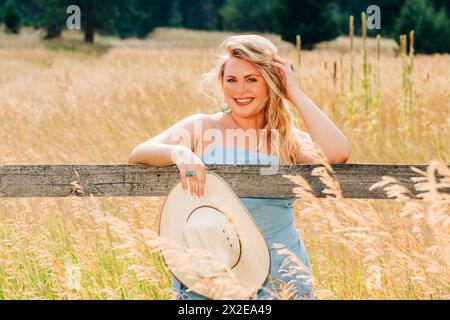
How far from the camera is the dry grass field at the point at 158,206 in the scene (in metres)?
2.77

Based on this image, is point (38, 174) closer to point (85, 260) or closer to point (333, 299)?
point (85, 260)

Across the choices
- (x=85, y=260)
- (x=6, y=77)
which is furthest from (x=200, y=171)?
(x=6, y=77)

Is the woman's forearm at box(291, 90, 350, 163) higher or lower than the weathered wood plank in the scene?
higher

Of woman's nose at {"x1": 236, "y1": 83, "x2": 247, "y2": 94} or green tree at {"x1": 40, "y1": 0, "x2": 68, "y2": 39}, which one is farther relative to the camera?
green tree at {"x1": 40, "y1": 0, "x2": 68, "y2": 39}

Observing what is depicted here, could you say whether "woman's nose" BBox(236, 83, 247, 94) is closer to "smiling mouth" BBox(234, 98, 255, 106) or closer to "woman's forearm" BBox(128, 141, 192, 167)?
"smiling mouth" BBox(234, 98, 255, 106)

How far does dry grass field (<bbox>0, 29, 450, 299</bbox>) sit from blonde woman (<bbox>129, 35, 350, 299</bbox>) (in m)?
0.15

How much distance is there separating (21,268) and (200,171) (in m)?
1.33

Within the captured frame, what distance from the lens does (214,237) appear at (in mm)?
2582

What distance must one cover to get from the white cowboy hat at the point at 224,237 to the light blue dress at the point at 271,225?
98 mm

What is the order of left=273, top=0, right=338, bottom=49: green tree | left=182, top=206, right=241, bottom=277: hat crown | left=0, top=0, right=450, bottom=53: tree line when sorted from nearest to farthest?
left=182, top=206, right=241, bottom=277: hat crown → left=0, top=0, right=450, bottom=53: tree line → left=273, top=0, right=338, bottom=49: green tree

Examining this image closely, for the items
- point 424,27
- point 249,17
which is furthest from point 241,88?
point 249,17

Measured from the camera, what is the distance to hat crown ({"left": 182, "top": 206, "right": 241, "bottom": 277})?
258cm

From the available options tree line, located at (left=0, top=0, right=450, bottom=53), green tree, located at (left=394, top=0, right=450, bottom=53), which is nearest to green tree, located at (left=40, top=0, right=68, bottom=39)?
tree line, located at (left=0, top=0, right=450, bottom=53)

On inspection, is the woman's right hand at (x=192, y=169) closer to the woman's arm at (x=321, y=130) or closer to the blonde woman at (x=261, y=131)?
the blonde woman at (x=261, y=131)
